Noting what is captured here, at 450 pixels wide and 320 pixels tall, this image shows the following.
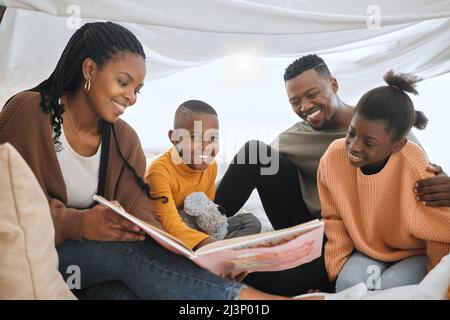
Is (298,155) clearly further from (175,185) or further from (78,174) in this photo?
(78,174)

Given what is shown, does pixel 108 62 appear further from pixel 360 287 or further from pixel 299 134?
pixel 360 287

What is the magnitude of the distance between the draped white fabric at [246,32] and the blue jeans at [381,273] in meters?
0.58

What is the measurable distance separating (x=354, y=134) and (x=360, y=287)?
336 millimetres

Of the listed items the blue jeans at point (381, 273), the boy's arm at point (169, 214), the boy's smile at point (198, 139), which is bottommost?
the blue jeans at point (381, 273)

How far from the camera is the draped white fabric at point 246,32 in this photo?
1.16 meters

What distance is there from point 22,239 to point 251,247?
384 mm

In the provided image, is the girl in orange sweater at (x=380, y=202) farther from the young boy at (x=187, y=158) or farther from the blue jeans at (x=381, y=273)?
the young boy at (x=187, y=158)

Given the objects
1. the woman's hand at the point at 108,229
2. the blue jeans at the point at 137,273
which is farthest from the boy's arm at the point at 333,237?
the woman's hand at the point at 108,229

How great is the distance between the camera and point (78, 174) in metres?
1.06

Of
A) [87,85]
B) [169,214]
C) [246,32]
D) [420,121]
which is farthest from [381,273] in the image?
[87,85]

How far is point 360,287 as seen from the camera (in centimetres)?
90

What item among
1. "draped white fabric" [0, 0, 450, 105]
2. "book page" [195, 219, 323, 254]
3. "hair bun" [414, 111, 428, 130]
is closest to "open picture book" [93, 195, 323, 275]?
"book page" [195, 219, 323, 254]

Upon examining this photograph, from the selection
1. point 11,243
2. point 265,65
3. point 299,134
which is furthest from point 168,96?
point 11,243

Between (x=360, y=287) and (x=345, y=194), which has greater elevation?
(x=345, y=194)
